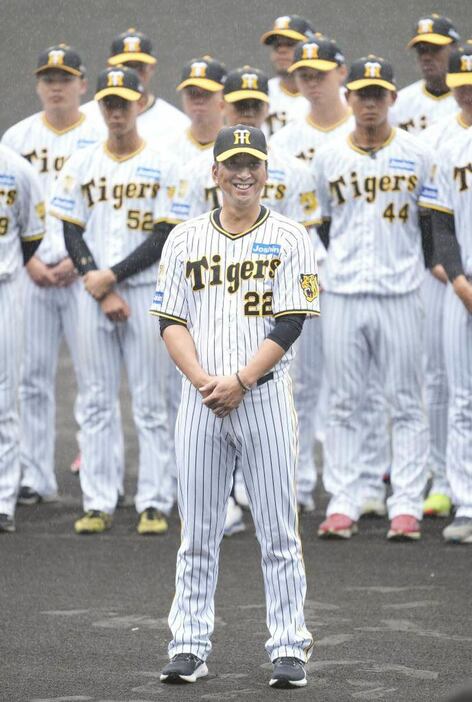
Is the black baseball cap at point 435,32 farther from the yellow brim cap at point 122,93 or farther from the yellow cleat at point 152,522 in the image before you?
the yellow cleat at point 152,522

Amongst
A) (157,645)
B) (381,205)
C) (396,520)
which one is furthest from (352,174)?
(157,645)

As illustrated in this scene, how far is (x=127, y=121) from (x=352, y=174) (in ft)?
3.96

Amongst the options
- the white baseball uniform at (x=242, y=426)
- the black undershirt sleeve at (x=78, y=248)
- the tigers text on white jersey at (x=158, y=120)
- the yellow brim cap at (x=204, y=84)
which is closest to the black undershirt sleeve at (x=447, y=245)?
the yellow brim cap at (x=204, y=84)

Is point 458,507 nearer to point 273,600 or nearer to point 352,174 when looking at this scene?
point 352,174

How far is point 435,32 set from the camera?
8844 millimetres

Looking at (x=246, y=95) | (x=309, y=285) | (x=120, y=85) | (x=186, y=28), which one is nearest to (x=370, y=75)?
(x=246, y=95)

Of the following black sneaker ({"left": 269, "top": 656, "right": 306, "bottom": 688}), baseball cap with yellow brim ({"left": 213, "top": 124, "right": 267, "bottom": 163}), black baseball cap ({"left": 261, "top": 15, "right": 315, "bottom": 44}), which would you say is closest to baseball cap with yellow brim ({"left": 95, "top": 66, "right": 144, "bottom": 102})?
black baseball cap ({"left": 261, "top": 15, "right": 315, "bottom": 44})

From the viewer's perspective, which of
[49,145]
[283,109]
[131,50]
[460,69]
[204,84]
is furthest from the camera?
[283,109]

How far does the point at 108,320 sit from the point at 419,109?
2361mm

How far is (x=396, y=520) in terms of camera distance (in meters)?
7.73

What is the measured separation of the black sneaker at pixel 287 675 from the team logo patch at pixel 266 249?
1.38m

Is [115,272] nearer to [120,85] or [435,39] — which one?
[120,85]

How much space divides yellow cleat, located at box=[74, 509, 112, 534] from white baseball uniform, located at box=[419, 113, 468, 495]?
187 cm

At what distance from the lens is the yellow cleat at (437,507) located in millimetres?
8391
